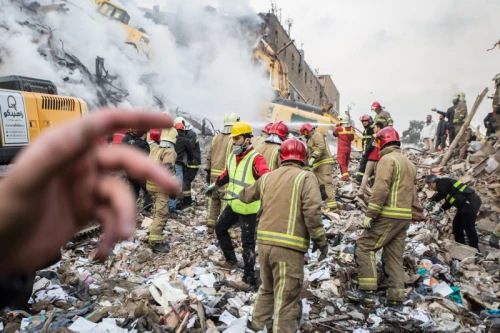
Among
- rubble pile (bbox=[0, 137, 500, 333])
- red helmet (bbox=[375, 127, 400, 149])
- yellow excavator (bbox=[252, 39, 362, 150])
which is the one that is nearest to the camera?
rubble pile (bbox=[0, 137, 500, 333])

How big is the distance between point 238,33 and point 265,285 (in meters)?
20.5

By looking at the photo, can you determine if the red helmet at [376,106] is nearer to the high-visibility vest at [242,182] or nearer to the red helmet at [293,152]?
the high-visibility vest at [242,182]

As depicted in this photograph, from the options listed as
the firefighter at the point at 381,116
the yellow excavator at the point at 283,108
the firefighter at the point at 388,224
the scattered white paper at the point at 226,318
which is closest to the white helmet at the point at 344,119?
the firefighter at the point at 381,116

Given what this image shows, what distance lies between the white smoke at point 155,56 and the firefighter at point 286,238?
33.3 ft

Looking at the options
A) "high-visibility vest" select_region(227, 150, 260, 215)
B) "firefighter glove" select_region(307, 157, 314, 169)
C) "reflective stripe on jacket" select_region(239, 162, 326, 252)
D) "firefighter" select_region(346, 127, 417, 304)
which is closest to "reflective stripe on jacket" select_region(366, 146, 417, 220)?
"firefighter" select_region(346, 127, 417, 304)

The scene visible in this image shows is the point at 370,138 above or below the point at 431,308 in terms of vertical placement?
above

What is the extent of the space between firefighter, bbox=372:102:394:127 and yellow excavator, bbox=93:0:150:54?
1067cm

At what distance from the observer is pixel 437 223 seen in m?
7.34

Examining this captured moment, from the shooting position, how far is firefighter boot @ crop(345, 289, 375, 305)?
14.3ft

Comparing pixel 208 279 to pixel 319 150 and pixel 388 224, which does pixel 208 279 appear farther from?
pixel 319 150

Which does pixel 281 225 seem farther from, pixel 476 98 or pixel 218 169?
pixel 476 98

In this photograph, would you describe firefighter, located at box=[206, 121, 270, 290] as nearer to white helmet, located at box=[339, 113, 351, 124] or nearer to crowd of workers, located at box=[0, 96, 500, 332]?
crowd of workers, located at box=[0, 96, 500, 332]

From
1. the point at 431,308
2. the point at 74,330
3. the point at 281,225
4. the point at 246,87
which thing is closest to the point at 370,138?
the point at 431,308

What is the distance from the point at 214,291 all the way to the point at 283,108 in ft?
38.3
